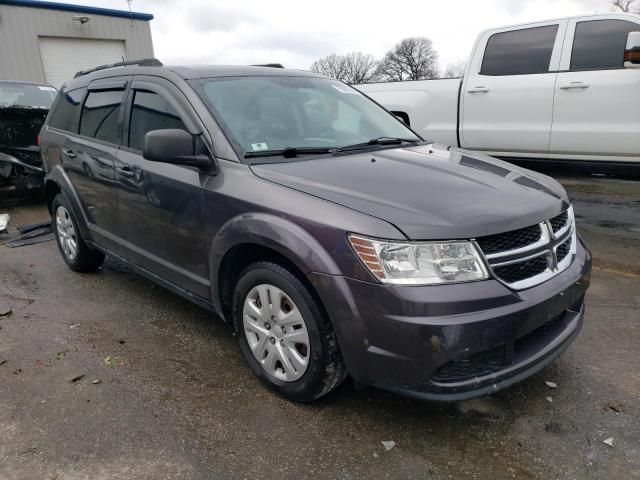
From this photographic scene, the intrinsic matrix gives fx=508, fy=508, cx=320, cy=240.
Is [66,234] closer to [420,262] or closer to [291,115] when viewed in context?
[291,115]

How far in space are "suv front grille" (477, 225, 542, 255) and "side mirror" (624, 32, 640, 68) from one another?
3272mm

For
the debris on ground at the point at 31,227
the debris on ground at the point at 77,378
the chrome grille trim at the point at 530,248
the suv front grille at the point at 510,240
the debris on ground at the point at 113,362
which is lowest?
the debris on ground at the point at 113,362

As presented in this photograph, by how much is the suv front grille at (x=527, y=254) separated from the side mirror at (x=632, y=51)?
3037mm

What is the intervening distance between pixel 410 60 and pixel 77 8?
39313 millimetres

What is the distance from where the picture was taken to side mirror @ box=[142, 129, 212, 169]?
8.84ft

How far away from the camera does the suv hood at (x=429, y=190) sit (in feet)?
7.12

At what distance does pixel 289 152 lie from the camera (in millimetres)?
2875

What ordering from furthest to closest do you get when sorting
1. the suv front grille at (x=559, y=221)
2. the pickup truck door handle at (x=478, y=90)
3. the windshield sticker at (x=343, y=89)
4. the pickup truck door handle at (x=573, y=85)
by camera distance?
the pickup truck door handle at (x=478, y=90), the pickup truck door handle at (x=573, y=85), the windshield sticker at (x=343, y=89), the suv front grille at (x=559, y=221)

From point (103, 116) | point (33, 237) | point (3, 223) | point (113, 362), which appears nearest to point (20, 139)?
point (3, 223)

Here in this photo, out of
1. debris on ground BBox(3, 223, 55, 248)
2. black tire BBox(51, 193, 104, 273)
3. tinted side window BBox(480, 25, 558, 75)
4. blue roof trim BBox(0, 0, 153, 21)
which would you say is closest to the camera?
black tire BBox(51, 193, 104, 273)

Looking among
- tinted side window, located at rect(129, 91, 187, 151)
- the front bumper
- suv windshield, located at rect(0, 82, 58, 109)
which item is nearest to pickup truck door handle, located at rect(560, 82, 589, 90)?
the front bumper

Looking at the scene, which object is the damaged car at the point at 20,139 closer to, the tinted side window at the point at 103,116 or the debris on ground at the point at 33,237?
the debris on ground at the point at 33,237

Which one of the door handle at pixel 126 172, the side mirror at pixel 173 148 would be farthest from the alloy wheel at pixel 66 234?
the side mirror at pixel 173 148

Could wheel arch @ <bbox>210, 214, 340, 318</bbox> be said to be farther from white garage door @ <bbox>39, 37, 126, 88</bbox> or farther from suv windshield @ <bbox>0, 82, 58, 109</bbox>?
white garage door @ <bbox>39, 37, 126, 88</bbox>
